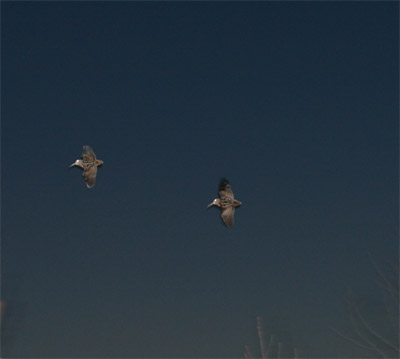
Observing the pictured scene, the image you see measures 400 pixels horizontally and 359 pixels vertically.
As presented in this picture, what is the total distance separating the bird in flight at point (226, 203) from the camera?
4038 centimetres

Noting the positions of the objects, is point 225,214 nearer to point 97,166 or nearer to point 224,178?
point 224,178

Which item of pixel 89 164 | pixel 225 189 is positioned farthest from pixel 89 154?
pixel 225 189

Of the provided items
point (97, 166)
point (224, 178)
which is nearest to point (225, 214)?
point (224, 178)

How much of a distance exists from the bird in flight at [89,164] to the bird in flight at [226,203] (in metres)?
7.08

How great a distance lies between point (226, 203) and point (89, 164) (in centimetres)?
847

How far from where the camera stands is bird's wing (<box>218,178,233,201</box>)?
1631 inches

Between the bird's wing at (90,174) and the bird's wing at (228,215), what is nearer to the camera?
the bird's wing at (228,215)

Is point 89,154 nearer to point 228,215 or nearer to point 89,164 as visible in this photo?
point 89,164

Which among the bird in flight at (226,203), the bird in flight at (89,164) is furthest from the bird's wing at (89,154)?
the bird in flight at (226,203)

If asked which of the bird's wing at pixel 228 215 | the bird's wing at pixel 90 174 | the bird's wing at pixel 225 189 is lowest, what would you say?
the bird's wing at pixel 228 215

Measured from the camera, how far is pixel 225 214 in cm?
4038

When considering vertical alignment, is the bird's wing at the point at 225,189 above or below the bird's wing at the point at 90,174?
below

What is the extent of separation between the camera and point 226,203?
1618 inches

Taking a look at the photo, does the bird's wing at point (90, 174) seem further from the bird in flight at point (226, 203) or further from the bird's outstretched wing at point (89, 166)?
the bird in flight at point (226, 203)
